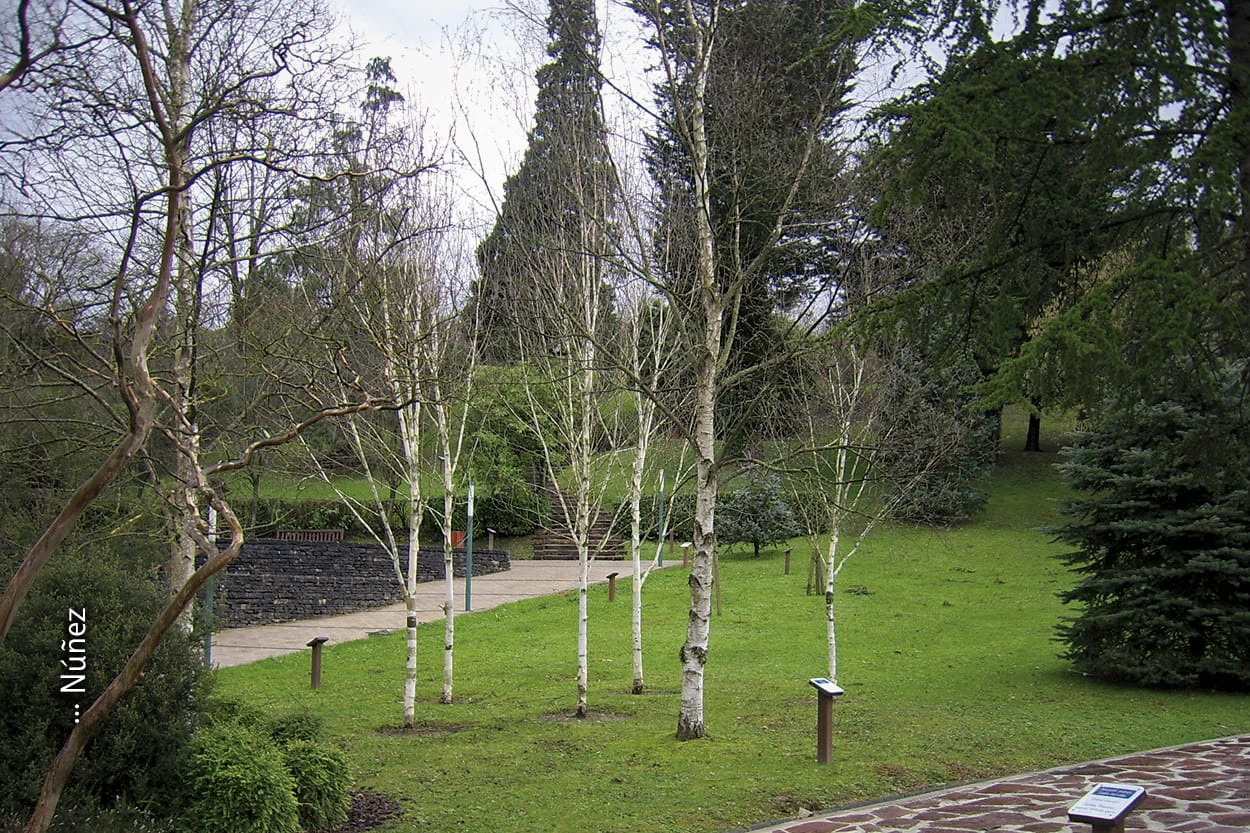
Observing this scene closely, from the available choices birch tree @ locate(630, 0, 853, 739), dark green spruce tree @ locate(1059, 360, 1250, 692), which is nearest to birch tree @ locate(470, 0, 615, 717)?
birch tree @ locate(630, 0, 853, 739)

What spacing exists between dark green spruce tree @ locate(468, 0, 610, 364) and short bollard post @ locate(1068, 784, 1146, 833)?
6.75m

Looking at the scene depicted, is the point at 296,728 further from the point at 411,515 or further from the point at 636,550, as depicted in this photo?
the point at 636,550

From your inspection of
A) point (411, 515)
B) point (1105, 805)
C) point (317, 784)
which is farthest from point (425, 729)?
point (1105, 805)

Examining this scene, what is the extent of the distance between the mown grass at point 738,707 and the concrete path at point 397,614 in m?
1.16

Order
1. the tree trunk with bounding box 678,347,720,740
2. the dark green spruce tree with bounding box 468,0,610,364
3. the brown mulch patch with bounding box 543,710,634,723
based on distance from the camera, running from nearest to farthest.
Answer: the tree trunk with bounding box 678,347,720,740
the dark green spruce tree with bounding box 468,0,610,364
the brown mulch patch with bounding box 543,710,634,723

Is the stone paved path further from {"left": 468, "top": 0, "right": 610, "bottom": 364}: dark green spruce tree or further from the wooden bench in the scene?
the wooden bench

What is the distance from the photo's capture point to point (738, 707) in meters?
12.4

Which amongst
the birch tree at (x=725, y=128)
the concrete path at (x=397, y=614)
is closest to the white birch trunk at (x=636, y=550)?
the birch tree at (x=725, y=128)

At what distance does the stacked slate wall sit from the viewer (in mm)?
23172

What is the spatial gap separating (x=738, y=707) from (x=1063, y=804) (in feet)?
17.4

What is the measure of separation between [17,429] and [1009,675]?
514 inches


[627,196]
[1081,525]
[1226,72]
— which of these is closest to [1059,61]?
[1226,72]

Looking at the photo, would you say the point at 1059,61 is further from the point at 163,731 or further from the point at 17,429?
the point at 17,429

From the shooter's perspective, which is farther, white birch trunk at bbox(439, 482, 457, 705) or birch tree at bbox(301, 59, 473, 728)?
white birch trunk at bbox(439, 482, 457, 705)
